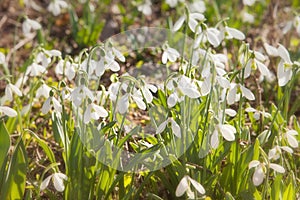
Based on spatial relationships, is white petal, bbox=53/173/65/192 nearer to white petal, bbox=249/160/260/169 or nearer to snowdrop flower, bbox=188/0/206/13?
white petal, bbox=249/160/260/169

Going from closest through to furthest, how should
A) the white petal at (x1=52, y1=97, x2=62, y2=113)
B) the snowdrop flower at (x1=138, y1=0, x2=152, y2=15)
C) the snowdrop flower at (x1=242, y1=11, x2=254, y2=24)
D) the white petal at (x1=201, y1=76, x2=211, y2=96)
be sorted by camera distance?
the white petal at (x1=201, y1=76, x2=211, y2=96)
the white petal at (x1=52, y1=97, x2=62, y2=113)
the snowdrop flower at (x1=138, y1=0, x2=152, y2=15)
the snowdrop flower at (x1=242, y1=11, x2=254, y2=24)

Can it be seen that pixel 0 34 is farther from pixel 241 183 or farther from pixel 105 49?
pixel 241 183

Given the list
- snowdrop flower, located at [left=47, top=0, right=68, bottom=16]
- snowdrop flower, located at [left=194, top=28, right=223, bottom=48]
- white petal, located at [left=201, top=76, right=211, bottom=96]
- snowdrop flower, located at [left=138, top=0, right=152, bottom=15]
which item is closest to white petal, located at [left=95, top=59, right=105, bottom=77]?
white petal, located at [left=201, top=76, right=211, bottom=96]

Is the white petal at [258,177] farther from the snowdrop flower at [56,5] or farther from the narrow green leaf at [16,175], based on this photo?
the snowdrop flower at [56,5]

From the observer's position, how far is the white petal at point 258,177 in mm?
1963

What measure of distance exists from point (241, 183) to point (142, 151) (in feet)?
1.24

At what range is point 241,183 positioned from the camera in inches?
88.4

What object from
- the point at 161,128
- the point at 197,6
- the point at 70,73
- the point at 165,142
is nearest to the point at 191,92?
the point at 161,128

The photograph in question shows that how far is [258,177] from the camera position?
197 cm

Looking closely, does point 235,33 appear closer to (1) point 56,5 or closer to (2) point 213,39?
(2) point 213,39

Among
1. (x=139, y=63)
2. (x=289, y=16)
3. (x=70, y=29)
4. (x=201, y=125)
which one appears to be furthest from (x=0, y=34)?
(x=201, y=125)

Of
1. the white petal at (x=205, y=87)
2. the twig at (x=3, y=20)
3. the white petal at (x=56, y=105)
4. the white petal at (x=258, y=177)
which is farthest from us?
the twig at (x=3, y=20)

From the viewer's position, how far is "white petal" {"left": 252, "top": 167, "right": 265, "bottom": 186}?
1963 millimetres

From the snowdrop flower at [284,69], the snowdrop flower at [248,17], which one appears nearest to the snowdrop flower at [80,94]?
the snowdrop flower at [284,69]
